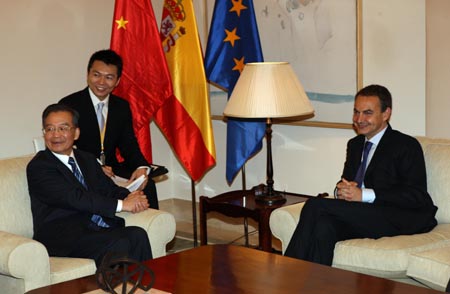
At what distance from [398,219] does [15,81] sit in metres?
2.91

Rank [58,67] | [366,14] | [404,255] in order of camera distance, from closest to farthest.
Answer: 1. [404,255]
2. [366,14]
3. [58,67]

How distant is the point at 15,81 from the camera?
217 inches

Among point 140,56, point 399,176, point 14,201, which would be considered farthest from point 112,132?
point 399,176

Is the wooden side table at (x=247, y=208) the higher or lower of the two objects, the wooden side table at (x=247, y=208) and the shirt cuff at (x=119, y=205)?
the lower

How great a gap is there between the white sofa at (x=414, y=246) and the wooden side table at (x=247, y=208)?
206mm

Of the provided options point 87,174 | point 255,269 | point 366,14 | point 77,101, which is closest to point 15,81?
point 77,101

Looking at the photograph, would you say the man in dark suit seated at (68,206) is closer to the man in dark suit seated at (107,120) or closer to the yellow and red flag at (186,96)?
the man in dark suit seated at (107,120)

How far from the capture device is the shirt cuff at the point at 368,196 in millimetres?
4211

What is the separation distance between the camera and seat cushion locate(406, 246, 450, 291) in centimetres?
349

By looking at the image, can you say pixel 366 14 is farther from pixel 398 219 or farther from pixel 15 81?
pixel 15 81

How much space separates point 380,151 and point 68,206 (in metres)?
1.71

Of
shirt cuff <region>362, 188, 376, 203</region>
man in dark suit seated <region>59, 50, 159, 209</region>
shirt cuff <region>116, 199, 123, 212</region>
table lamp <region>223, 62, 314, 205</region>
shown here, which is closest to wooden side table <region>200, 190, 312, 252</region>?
table lamp <region>223, 62, 314, 205</region>

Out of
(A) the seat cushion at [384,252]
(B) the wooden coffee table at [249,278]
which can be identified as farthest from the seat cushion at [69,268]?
(A) the seat cushion at [384,252]

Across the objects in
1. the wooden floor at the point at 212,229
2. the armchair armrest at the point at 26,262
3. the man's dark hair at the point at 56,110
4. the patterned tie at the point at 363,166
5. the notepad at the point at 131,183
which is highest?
the man's dark hair at the point at 56,110
